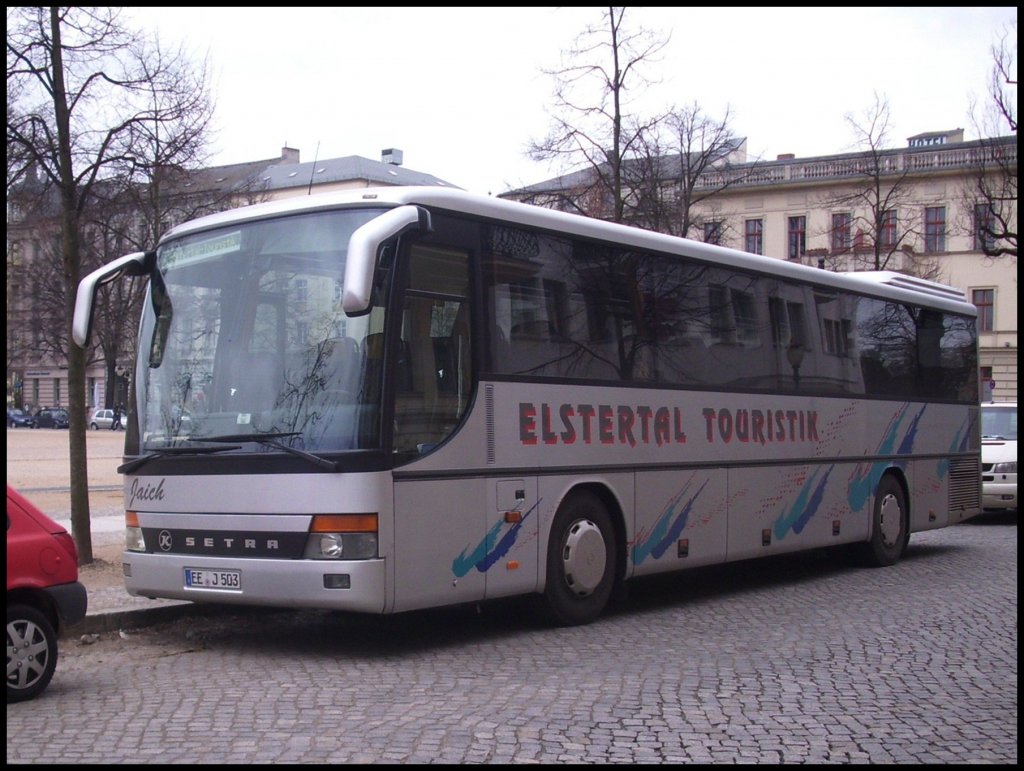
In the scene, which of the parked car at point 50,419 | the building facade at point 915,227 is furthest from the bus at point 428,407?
the parked car at point 50,419

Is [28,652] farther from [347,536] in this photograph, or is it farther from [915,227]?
[915,227]

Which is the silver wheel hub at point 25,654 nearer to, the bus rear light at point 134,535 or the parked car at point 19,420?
the bus rear light at point 134,535

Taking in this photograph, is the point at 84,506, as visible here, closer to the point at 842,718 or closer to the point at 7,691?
the point at 7,691

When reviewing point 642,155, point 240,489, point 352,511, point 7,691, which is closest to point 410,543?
point 352,511

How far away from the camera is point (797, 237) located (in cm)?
7462

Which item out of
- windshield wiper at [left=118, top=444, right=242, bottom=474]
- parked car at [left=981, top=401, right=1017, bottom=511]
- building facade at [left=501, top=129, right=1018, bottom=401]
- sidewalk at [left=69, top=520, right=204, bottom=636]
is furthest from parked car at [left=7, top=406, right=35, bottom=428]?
windshield wiper at [left=118, top=444, right=242, bottom=474]

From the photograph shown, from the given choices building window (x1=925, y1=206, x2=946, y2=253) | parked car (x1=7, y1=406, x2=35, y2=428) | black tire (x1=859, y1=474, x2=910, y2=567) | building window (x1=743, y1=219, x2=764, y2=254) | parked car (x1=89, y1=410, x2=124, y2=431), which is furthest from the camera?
parked car (x1=7, y1=406, x2=35, y2=428)

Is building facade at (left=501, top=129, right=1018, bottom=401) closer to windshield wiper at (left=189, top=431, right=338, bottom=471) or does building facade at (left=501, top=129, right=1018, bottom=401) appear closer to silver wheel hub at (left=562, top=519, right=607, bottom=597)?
silver wheel hub at (left=562, top=519, right=607, bottom=597)

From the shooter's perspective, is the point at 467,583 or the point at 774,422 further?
the point at 774,422

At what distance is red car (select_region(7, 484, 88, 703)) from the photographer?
7.55 metres

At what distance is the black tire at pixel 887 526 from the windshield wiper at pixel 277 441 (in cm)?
907

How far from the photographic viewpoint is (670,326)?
12227 mm

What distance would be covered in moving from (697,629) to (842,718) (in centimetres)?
355

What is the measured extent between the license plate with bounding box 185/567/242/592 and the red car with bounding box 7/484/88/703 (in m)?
1.46
